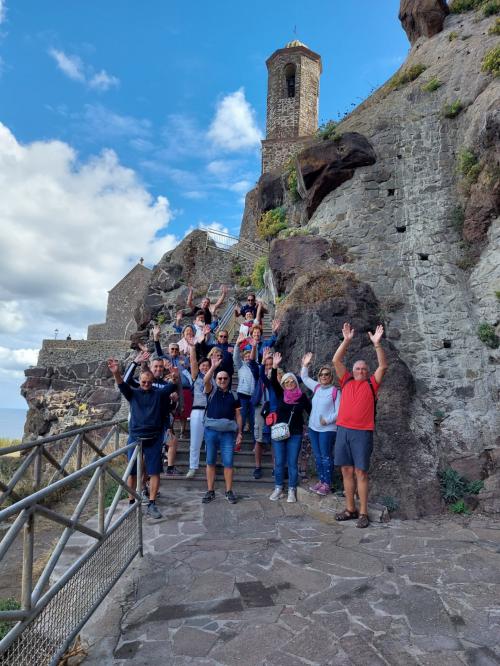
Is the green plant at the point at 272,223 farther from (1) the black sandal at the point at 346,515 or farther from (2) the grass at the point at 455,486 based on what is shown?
(1) the black sandal at the point at 346,515

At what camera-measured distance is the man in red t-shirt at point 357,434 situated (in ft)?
16.6

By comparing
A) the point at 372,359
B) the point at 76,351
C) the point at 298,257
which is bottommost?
the point at 372,359

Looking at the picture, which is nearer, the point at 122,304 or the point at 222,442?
the point at 222,442

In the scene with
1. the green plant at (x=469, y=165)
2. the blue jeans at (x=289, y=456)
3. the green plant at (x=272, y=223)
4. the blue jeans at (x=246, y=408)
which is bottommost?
the blue jeans at (x=289, y=456)

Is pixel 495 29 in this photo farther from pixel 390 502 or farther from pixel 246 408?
pixel 390 502

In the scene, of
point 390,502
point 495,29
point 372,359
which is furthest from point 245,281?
point 390,502

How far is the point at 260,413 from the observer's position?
22.3 feet

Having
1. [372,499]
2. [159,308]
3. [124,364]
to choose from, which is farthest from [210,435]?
[159,308]

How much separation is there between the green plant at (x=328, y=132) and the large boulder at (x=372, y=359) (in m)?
3.16

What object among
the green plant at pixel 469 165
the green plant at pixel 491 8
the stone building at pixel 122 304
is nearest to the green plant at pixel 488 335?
the green plant at pixel 469 165

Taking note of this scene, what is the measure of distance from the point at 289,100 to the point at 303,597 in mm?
33455

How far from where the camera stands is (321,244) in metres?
8.87

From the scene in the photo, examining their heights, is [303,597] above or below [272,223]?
below

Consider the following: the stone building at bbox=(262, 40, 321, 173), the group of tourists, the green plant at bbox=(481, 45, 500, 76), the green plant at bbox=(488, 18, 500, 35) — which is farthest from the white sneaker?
the stone building at bbox=(262, 40, 321, 173)
